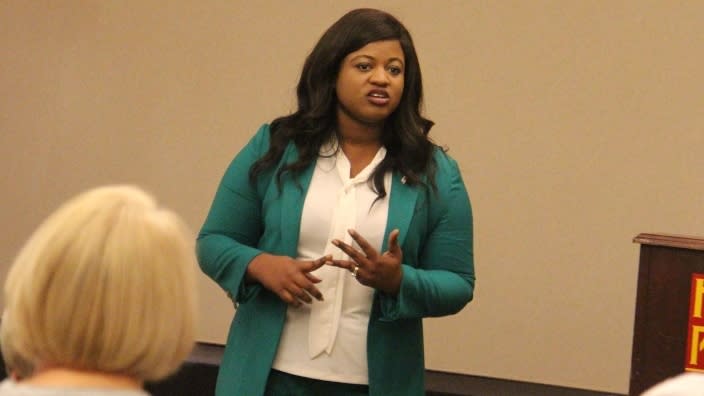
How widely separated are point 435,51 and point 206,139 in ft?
3.40

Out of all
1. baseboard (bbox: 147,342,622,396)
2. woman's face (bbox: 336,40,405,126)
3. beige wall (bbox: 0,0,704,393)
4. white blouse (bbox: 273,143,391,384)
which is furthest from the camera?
baseboard (bbox: 147,342,622,396)

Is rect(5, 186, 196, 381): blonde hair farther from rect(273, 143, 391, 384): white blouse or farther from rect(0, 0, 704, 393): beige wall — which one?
rect(0, 0, 704, 393): beige wall

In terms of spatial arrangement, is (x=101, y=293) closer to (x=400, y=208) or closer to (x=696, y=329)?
(x=400, y=208)

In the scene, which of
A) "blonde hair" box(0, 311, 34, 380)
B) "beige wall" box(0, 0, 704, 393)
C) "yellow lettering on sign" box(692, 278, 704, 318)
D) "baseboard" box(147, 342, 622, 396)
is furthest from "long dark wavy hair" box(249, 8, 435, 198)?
"baseboard" box(147, 342, 622, 396)

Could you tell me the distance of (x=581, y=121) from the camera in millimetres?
4926

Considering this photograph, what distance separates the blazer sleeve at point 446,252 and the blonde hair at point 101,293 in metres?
1.45

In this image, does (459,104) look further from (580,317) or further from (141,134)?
(141,134)

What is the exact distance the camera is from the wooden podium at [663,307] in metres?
3.41

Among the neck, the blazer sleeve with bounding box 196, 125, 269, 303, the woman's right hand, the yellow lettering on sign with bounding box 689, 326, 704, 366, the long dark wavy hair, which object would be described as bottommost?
the yellow lettering on sign with bounding box 689, 326, 704, 366

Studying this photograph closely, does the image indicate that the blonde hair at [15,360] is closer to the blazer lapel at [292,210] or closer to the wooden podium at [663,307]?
the blazer lapel at [292,210]

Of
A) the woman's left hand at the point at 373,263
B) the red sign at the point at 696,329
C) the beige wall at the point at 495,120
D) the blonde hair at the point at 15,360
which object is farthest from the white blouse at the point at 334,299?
the beige wall at the point at 495,120

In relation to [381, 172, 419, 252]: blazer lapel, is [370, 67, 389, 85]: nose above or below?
above

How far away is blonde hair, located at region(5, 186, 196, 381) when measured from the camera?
174cm

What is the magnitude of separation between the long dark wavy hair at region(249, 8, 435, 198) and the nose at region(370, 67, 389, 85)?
0.26 feet
